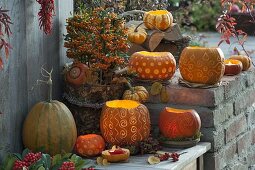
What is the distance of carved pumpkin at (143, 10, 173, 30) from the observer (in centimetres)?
501

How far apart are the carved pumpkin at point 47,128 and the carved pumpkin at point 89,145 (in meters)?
0.15

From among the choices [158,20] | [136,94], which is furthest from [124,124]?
[158,20]

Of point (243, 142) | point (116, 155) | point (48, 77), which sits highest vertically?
point (48, 77)

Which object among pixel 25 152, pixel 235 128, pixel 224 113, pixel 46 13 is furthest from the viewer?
pixel 235 128

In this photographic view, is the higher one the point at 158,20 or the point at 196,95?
the point at 158,20

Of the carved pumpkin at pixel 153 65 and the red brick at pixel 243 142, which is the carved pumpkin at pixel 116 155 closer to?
the carved pumpkin at pixel 153 65

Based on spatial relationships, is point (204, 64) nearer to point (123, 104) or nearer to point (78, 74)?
point (123, 104)

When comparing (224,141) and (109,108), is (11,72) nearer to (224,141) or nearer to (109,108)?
(109,108)

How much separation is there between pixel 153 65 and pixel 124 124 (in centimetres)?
54

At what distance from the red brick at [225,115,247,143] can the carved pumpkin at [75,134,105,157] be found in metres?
0.96

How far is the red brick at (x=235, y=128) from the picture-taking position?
468cm

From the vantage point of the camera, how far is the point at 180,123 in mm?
4227

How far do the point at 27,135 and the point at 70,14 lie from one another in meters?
0.96

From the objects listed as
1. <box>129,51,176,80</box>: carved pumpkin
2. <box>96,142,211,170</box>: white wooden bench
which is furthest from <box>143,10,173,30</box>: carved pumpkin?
<box>96,142,211,170</box>: white wooden bench
